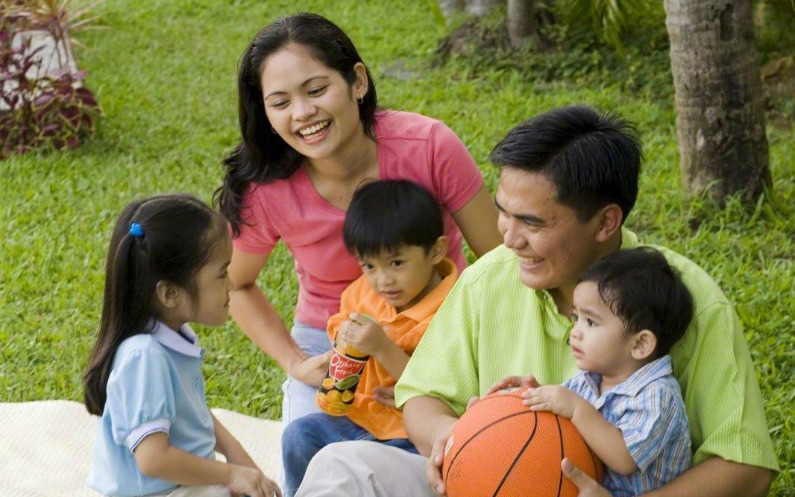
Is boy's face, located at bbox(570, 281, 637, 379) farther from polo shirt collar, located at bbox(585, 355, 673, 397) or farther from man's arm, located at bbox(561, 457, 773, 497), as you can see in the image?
man's arm, located at bbox(561, 457, 773, 497)

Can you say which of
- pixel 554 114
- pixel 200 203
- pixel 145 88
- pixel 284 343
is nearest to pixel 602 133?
pixel 554 114

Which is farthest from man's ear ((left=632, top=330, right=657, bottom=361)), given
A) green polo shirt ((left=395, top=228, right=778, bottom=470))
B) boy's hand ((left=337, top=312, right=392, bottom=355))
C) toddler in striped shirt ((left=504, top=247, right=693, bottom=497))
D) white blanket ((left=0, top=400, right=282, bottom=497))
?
white blanket ((left=0, top=400, right=282, bottom=497))

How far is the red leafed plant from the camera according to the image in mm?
8539

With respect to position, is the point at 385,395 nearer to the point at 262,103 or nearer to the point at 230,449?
the point at 230,449

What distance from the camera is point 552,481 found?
3.00 meters

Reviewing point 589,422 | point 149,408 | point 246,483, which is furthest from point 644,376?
point 149,408

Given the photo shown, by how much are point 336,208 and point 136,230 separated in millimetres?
939

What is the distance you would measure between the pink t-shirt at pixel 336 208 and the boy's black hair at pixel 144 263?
0.71 m

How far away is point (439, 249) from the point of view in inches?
156

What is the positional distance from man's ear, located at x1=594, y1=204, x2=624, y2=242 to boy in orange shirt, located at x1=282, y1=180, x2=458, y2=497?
29.7 inches

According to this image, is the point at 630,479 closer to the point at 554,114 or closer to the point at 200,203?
the point at 554,114

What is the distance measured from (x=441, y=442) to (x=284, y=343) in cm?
122

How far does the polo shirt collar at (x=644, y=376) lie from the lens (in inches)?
118

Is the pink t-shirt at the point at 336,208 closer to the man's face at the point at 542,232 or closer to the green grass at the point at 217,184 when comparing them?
the man's face at the point at 542,232
